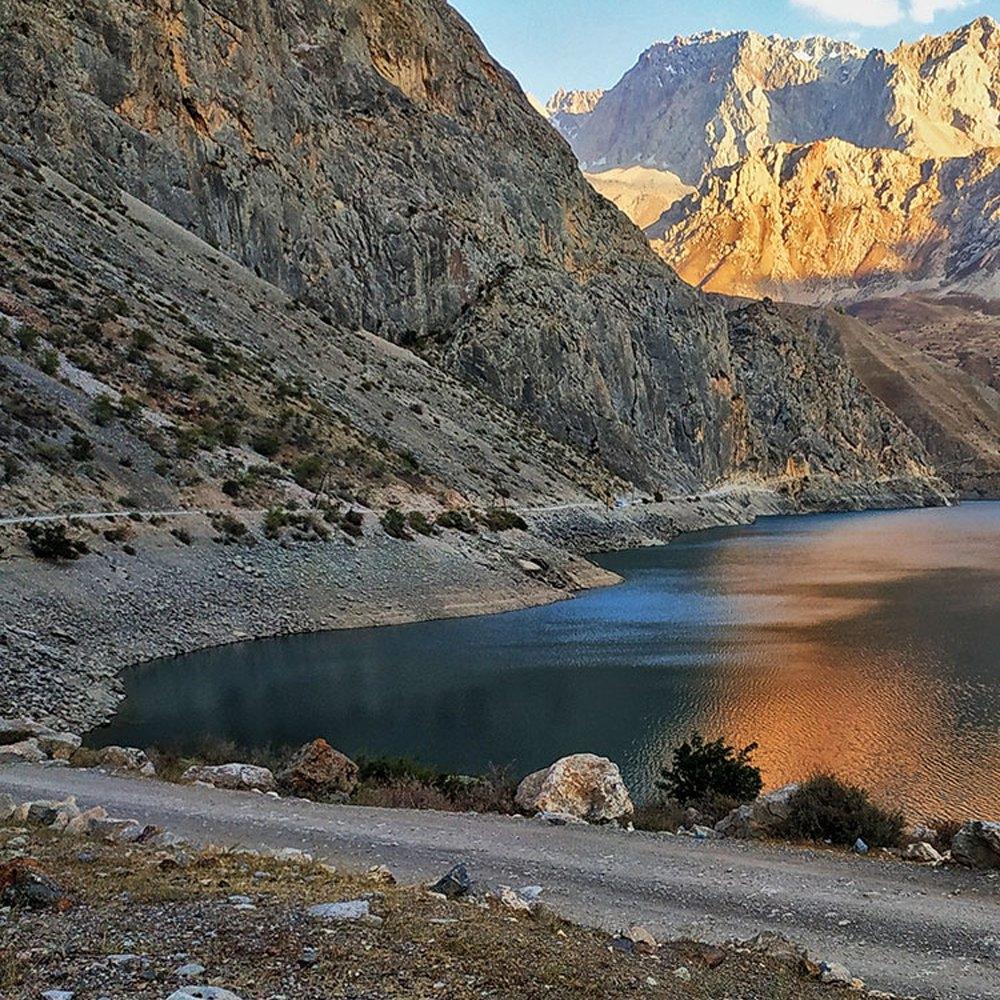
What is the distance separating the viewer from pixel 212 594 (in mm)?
32625

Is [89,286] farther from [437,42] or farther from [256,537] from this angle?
[437,42]

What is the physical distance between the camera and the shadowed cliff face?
63125 mm

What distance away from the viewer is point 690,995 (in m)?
6.23

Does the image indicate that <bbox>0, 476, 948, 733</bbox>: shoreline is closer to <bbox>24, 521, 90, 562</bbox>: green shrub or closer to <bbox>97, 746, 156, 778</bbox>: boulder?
<bbox>24, 521, 90, 562</bbox>: green shrub

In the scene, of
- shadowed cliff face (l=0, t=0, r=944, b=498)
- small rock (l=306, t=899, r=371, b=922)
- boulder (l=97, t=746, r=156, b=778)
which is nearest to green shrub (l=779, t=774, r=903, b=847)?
small rock (l=306, t=899, r=371, b=922)

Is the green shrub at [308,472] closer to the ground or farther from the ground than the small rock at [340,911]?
farther from the ground

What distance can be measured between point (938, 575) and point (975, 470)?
13866 centimetres

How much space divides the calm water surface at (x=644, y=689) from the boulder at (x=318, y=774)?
4.42 meters

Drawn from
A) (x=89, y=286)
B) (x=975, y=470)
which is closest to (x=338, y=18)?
(x=89, y=286)

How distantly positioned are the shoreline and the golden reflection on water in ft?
37.2

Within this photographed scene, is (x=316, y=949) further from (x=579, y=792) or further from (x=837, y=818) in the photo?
(x=579, y=792)

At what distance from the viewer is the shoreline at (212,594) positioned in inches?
931

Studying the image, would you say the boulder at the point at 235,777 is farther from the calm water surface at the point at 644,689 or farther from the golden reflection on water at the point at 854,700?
the golden reflection on water at the point at 854,700

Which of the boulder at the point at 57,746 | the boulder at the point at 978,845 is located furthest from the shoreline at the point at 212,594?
the boulder at the point at 978,845
